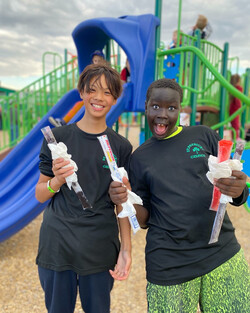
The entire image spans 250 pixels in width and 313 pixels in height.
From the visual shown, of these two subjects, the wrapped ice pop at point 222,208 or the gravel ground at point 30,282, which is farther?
the gravel ground at point 30,282

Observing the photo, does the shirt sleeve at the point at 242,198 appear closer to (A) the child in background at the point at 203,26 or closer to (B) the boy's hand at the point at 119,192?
(B) the boy's hand at the point at 119,192

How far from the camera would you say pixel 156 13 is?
3.62 metres

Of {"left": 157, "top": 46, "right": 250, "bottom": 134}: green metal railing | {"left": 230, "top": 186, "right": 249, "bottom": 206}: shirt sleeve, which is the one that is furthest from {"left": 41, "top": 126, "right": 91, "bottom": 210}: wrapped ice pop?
{"left": 157, "top": 46, "right": 250, "bottom": 134}: green metal railing

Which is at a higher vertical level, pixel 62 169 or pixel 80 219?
pixel 62 169

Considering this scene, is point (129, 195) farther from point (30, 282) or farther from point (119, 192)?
point (30, 282)

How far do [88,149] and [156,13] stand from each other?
2953 mm

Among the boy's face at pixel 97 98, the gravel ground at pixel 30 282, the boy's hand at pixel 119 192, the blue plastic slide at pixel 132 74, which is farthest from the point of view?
the blue plastic slide at pixel 132 74

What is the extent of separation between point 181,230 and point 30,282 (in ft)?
6.69

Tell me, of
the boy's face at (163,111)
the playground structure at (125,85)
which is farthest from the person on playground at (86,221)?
the playground structure at (125,85)

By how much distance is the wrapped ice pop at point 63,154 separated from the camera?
1116 mm

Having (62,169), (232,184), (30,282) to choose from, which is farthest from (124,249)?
(30,282)

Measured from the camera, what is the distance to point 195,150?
125 centimetres

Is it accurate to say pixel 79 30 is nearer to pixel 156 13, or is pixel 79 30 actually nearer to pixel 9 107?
pixel 156 13

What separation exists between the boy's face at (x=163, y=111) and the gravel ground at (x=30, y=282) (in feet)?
5.58
